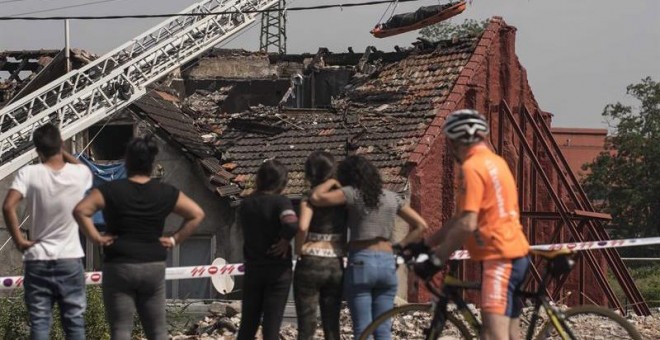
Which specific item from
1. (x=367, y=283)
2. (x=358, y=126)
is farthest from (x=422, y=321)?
(x=358, y=126)

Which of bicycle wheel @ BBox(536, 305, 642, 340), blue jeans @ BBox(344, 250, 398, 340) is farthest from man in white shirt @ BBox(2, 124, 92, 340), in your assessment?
bicycle wheel @ BBox(536, 305, 642, 340)

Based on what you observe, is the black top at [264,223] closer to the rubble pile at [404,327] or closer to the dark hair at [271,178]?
the dark hair at [271,178]

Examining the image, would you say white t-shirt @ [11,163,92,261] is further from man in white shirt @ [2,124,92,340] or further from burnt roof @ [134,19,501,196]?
burnt roof @ [134,19,501,196]

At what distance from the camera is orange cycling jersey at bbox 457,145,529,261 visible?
7922 mm

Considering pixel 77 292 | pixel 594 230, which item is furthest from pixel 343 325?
pixel 594 230

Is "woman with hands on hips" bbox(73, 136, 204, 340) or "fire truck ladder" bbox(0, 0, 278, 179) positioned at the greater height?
"fire truck ladder" bbox(0, 0, 278, 179)

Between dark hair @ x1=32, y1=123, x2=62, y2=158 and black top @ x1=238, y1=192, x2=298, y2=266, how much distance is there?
152 cm

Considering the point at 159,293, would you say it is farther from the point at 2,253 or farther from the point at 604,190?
the point at 604,190

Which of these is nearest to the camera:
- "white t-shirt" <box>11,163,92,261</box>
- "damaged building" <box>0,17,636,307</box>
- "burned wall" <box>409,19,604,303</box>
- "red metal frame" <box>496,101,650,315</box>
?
"white t-shirt" <box>11,163,92,261</box>

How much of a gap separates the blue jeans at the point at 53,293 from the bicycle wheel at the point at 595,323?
10.5 ft

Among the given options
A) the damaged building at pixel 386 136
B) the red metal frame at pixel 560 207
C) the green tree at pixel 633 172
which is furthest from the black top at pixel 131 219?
the green tree at pixel 633 172

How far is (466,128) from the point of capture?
8117 mm

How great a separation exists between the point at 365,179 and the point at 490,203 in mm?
1822

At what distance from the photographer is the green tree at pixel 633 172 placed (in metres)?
61.4
